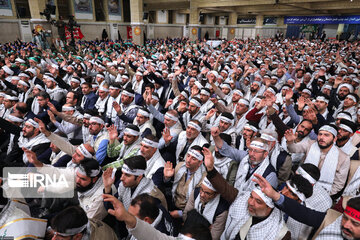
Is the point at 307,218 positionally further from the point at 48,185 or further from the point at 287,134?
the point at 48,185

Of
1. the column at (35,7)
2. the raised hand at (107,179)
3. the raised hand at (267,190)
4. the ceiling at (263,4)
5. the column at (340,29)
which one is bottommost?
the raised hand at (107,179)

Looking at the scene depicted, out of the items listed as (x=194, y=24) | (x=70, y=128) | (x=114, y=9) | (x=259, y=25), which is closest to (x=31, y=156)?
(x=70, y=128)

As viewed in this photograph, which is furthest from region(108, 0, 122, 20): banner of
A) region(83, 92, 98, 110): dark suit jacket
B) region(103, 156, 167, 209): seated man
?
region(103, 156, 167, 209): seated man

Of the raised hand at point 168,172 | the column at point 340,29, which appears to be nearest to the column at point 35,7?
the raised hand at point 168,172

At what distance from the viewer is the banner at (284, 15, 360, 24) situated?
29078 millimetres

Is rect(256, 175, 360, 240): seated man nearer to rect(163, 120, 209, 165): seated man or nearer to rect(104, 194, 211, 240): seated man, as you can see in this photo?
rect(104, 194, 211, 240): seated man

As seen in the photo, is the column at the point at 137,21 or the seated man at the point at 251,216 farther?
the column at the point at 137,21

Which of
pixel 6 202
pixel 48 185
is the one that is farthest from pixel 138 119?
pixel 6 202

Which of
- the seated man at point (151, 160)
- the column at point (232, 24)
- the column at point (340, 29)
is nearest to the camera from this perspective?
the seated man at point (151, 160)

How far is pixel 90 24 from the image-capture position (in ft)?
76.7

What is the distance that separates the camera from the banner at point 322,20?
95.4 ft

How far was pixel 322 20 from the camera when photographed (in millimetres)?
30547

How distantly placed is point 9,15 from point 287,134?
24357 millimetres

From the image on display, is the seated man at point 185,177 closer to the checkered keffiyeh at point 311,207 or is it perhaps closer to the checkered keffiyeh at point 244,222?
the checkered keffiyeh at point 244,222
